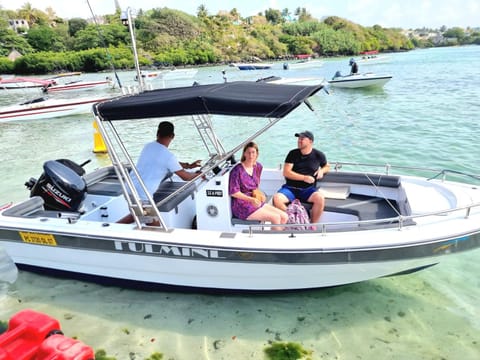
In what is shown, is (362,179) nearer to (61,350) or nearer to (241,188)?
(241,188)

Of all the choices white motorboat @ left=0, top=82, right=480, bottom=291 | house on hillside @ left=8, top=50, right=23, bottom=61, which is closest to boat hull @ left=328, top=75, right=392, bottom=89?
white motorboat @ left=0, top=82, right=480, bottom=291

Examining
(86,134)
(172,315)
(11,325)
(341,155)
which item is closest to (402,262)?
(172,315)

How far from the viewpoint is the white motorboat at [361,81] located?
68.8ft

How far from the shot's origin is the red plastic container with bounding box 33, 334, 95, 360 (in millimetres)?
2658

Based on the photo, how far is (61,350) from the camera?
270 centimetres

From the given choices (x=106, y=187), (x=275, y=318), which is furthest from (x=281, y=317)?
(x=106, y=187)

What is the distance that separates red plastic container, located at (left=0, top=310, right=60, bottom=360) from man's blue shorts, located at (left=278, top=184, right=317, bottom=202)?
2.73m

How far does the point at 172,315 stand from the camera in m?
3.92

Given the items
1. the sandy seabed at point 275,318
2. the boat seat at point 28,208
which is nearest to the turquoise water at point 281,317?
Answer: the sandy seabed at point 275,318

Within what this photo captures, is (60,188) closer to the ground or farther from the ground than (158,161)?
closer to the ground

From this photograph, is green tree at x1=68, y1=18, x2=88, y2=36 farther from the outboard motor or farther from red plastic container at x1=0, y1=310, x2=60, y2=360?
red plastic container at x1=0, y1=310, x2=60, y2=360

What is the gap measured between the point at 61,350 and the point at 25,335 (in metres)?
0.47

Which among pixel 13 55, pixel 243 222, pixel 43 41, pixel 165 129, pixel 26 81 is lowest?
pixel 243 222

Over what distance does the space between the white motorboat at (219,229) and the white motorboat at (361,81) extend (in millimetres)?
18098
